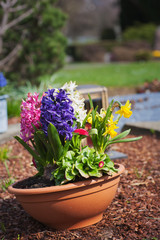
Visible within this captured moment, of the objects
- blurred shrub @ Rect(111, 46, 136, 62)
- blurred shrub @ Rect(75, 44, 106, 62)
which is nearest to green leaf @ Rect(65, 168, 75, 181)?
blurred shrub @ Rect(111, 46, 136, 62)

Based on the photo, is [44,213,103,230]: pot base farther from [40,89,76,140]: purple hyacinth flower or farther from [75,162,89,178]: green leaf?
[40,89,76,140]: purple hyacinth flower

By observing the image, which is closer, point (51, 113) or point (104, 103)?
point (51, 113)

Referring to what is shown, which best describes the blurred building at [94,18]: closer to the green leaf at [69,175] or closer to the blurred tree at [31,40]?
the blurred tree at [31,40]

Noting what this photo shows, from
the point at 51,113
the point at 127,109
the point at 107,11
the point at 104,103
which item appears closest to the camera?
the point at 51,113

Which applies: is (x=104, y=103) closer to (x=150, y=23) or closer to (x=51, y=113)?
(x=51, y=113)

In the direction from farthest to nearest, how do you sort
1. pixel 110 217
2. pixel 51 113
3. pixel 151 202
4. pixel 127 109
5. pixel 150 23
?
pixel 150 23
pixel 151 202
pixel 110 217
pixel 127 109
pixel 51 113

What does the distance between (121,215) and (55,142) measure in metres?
0.74

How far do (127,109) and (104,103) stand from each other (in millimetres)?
1503

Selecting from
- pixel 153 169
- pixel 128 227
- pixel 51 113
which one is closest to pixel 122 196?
pixel 128 227

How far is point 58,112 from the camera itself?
6.19 ft

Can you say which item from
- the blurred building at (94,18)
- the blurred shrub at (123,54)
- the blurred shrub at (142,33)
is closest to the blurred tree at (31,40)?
the blurred shrub at (123,54)

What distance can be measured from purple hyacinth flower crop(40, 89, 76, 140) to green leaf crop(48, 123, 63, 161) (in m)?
0.06

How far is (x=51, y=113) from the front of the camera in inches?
73.4

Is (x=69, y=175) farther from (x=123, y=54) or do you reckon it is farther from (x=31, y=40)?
(x=123, y=54)
